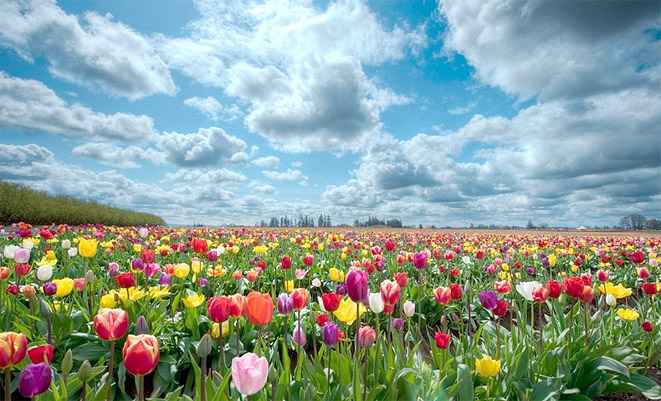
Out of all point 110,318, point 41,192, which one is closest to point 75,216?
point 41,192

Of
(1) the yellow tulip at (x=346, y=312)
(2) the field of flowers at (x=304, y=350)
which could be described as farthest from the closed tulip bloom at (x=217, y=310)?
(1) the yellow tulip at (x=346, y=312)

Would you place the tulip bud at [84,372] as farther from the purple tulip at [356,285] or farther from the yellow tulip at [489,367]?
the yellow tulip at [489,367]

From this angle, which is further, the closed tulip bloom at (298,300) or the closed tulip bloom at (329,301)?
the closed tulip bloom at (298,300)

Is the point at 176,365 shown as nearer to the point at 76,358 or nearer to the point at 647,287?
the point at 76,358

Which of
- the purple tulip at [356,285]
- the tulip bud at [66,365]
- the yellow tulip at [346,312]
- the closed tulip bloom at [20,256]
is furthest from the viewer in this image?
the closed tulip bloom at [20,256]

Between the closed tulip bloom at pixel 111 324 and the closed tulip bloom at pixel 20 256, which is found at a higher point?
the closed tulip bloom at pixel 20 256

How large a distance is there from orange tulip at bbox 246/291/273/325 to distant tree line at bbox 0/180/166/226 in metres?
19.9

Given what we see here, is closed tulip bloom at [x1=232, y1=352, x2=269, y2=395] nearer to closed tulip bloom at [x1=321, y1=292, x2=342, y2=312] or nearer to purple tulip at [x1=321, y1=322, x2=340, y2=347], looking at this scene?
purple tulip at [x1=321, y1=322, x2=340, y2=347]

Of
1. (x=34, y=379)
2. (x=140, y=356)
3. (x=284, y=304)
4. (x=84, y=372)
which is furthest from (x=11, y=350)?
(x=284, y=304)

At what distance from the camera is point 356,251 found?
8883mm

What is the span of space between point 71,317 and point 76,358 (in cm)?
63

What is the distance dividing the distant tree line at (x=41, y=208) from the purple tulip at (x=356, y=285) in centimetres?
2029

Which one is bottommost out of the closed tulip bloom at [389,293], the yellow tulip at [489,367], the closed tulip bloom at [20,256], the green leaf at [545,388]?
the green leaf at [545,388]

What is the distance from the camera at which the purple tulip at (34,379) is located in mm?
1502
